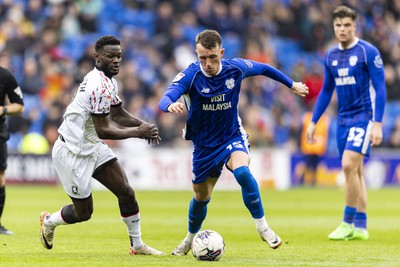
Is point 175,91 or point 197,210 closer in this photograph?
point 175,91

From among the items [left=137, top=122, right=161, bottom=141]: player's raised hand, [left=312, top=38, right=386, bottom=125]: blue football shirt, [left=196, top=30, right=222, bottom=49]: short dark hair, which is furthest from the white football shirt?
[left=312, top=38, right=386, bottom=125]: blue football shirt

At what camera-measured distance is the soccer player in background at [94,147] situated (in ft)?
29.9

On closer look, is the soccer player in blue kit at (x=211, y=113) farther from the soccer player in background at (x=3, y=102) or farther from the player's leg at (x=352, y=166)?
the soccer player in background at (x=3, y=102)

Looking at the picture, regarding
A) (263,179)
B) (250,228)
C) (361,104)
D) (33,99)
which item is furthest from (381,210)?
(33,99)

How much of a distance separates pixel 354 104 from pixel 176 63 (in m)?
14.6

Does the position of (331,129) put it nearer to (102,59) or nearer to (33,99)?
(33,99)

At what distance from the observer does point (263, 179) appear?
81.2ft

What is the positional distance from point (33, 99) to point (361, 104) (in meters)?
14.5

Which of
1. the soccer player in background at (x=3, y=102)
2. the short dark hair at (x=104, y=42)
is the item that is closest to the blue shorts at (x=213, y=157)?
the short dark hair at (x=104, y=42)

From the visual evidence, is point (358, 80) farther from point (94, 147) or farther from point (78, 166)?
point (78, 166)

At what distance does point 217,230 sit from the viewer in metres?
13.2

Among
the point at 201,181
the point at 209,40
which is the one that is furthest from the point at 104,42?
the point at 201,181

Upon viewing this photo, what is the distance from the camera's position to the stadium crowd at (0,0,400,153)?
80.7 ft

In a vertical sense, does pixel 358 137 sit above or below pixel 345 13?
below
